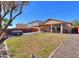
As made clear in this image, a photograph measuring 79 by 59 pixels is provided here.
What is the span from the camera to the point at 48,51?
17.1 feet

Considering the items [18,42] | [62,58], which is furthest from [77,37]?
[62,58]

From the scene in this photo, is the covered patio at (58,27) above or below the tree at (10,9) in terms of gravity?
below

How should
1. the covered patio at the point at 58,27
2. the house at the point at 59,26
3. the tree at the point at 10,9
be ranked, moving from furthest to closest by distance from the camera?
the covered patio at the point at 58,27
the house at the point at 59,26
the tree at the point at 10,9

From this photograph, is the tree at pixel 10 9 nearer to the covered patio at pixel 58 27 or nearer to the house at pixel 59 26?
the house at pixel 59 26

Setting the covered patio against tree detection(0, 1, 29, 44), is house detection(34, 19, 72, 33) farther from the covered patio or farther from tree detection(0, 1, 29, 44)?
tree detection(0, 1, 29, 44)

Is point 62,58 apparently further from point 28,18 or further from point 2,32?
point 2,32

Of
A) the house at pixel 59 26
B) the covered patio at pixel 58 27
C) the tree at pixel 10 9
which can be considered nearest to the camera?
the tree at pixel 10 9

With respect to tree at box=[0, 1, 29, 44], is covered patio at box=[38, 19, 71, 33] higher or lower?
lower

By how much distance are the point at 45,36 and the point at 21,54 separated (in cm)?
261

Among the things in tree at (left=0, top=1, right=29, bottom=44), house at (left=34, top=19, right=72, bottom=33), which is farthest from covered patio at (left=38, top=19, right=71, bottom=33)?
tree at (left=0, top=1, right=29, bottom=44)

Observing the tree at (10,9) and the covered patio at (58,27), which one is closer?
the tree at (10,9)

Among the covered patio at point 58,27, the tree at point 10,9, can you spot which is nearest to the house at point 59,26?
the covered patio at point 58,27

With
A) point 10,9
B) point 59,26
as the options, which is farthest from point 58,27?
point 10,9

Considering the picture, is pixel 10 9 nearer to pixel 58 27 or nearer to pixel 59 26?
pixel 58 27
